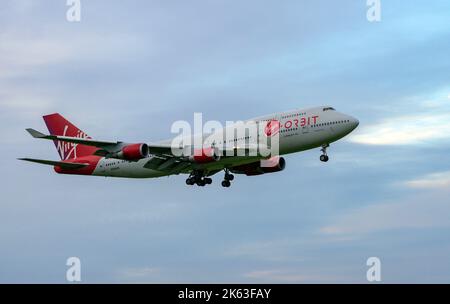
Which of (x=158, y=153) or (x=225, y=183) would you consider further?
(x=225, y=183)

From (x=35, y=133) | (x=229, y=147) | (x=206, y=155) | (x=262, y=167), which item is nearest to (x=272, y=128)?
(x=229, y=147)

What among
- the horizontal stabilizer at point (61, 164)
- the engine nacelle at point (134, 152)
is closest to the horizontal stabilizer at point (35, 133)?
the engine nacelle at point (134, 152)

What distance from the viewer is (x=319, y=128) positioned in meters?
60.8

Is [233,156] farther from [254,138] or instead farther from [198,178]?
[198,178]

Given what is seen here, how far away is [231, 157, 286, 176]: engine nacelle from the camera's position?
69000mm

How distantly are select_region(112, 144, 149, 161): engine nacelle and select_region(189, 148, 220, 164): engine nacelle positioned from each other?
421cm

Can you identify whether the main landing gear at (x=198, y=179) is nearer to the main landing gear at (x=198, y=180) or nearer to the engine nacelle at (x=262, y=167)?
the main landing gear at (x=198, y=180)

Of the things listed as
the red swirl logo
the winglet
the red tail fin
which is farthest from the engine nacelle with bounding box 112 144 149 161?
the red tail fin

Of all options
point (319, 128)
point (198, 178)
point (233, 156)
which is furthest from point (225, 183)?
point (319, 128)

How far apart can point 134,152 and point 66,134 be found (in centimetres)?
1825

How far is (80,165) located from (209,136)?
50.4ft

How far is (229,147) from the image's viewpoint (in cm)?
6266

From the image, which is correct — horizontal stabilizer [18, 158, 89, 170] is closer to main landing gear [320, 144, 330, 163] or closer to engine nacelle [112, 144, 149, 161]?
engine nacelle [112, 144, 149, 161]

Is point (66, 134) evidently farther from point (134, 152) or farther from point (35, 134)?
point (35, 134)
